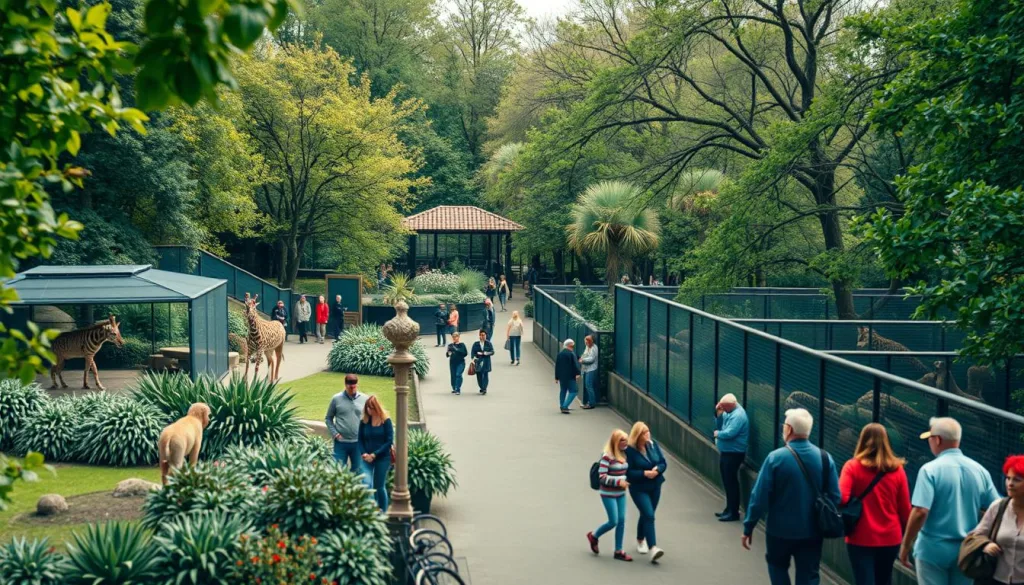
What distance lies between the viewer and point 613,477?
11.7 metres

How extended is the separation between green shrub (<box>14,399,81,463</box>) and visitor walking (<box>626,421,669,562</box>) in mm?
9229

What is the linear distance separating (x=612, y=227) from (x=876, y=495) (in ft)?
103

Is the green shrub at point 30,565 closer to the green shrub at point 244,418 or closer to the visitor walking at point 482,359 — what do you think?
the green shrub at point 244,418

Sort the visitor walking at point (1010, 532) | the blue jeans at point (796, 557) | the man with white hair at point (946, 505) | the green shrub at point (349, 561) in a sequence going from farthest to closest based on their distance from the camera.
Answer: the green shrub at point (349, 561)
the blue jeans at point (796, 557)
the man with white hair at point (946, 505)
the visitor walking at point (1010, 532)

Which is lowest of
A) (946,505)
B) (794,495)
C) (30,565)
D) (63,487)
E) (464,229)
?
(63,487)

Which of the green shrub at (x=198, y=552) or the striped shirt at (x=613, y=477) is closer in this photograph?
the green shrub at (x=198, y=552)

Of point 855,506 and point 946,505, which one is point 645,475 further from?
point 946,505

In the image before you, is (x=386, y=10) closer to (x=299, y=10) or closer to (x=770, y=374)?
(x=770, y=374)

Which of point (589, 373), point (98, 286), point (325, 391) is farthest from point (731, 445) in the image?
point (325, 391)

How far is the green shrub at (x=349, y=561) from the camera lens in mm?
9766

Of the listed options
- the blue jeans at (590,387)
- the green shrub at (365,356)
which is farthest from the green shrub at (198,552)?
the green shrub at (365,356)

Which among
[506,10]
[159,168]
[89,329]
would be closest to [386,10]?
[506,10]

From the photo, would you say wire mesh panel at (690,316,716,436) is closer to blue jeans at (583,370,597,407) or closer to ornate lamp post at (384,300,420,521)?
blue jeans at (583,370,597,407)

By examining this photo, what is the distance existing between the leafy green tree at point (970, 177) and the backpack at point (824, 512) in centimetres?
268
